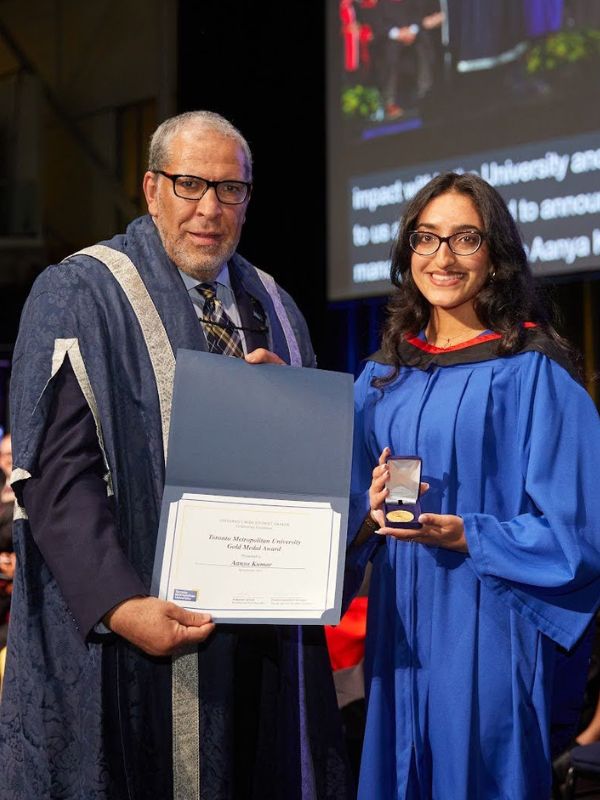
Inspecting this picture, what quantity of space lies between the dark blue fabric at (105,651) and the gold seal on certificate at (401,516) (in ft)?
1.53

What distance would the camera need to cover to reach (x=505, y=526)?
7.32ft

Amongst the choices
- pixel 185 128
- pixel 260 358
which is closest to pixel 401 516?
pixel 260 358

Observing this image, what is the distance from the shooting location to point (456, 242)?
2.44 m

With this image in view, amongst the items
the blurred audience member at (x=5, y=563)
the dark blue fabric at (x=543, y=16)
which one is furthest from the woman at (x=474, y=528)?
the dark blue fabric at (x=543, y=16)

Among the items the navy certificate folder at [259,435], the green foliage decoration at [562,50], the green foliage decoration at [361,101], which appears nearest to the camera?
the navy certificate folder at [259,435]

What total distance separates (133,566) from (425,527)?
2.00ft

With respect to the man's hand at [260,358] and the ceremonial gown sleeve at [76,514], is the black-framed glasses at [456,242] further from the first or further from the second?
the ceremonial gown sleeve at [76,514]

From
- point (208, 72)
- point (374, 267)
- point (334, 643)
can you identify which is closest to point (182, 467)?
point (334, 643)

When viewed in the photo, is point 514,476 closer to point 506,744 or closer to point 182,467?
point 506,744

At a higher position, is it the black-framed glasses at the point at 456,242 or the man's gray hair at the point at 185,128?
the man's gray hair at the point at 185,128

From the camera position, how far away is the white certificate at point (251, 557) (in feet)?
6.81

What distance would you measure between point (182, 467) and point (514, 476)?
2.32 feet

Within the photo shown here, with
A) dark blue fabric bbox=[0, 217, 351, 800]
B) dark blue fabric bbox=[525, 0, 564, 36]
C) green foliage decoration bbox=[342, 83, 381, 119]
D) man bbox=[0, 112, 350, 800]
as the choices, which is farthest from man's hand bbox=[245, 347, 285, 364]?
green foliage decoration bbox=[342, 83, 381, 119]

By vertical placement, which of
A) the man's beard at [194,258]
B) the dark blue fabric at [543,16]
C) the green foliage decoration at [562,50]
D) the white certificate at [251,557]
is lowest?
the white certificate at [251,557]
